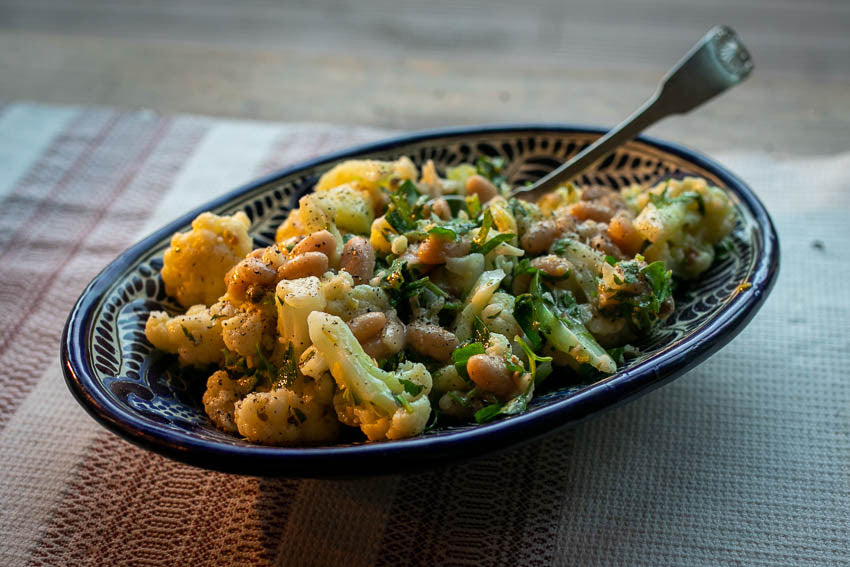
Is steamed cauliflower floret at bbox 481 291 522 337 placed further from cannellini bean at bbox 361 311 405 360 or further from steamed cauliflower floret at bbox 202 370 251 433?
steamed cauliflower floret at bbox 202 370 251 433

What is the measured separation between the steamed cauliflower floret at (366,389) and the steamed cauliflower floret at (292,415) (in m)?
0.04

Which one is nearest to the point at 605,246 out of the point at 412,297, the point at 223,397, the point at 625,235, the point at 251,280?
the point at 625,235

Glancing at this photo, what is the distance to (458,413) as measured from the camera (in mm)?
1620

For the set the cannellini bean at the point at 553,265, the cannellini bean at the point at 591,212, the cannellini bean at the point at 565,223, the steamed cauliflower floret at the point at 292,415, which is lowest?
the steamed cauliflower floret at the point at 292,415

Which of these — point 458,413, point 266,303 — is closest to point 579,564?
point 458,413

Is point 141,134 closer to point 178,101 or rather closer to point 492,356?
point 178,101

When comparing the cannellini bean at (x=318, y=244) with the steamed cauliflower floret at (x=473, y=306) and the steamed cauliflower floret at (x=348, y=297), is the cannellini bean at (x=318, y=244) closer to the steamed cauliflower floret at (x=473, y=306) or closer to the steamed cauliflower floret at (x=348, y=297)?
the steamed cauliflower floret at (x=348, y=297)

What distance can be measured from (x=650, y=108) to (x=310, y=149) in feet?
4.70

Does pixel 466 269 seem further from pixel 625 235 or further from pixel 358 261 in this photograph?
pixel 625 235

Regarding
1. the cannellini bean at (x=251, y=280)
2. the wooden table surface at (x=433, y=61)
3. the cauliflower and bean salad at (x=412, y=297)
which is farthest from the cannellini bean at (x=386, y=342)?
the wooden table surface at (x=433, y=61)

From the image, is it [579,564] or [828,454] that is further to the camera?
[828,454]

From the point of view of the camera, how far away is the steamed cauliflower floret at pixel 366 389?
1501mm

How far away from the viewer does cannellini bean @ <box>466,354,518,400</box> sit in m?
1.56

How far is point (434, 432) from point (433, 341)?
0.19m
